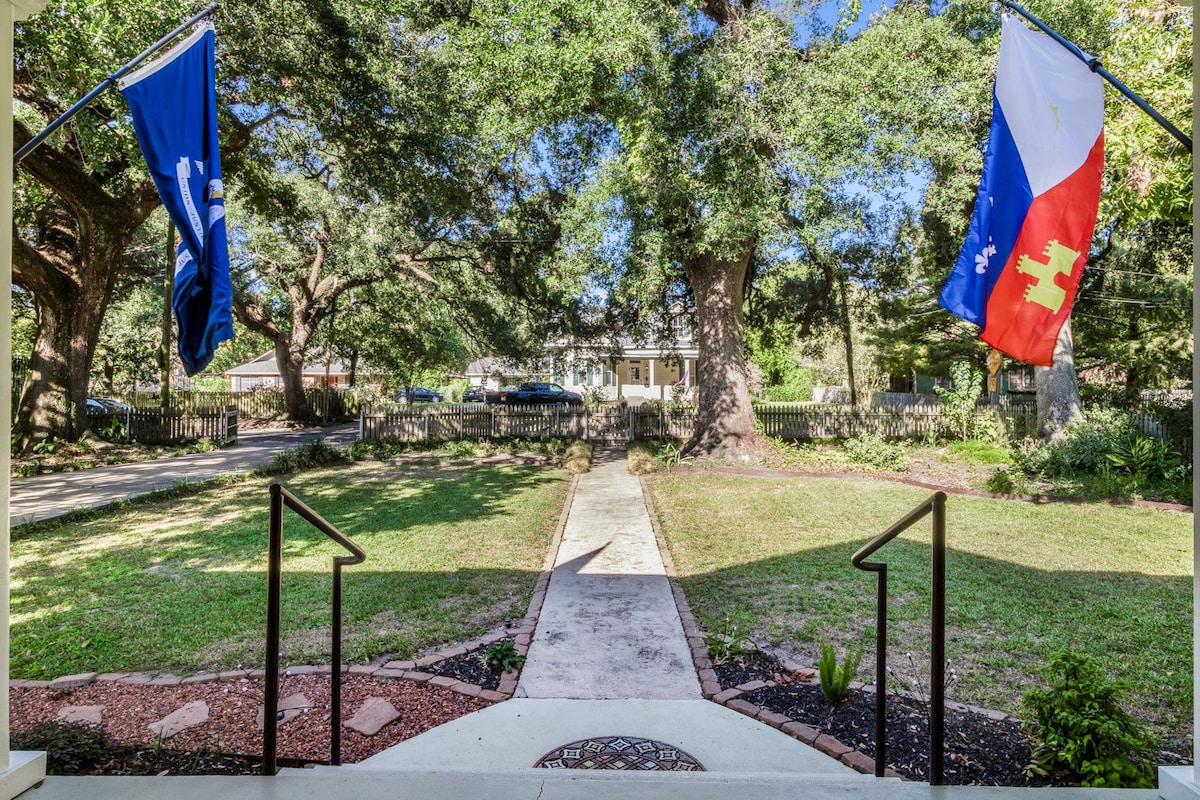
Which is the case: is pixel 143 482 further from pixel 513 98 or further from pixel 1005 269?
pixel 1005 269

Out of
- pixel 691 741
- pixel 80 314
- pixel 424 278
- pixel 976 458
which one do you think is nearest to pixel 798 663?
pixel 691 741

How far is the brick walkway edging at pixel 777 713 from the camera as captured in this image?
9.27 feet

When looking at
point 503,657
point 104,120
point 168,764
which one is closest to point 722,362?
point 503,657

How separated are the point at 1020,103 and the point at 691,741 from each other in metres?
3.42

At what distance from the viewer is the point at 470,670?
381 cm

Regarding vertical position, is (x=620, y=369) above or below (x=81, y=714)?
above

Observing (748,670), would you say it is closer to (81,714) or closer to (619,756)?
(619,756)

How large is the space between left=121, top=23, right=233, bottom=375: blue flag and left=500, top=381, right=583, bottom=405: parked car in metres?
25.7

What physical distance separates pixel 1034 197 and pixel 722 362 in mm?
10805

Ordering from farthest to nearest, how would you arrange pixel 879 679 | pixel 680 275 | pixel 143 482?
pixel 680 275 < pixel 143 482 < pixel 879 679

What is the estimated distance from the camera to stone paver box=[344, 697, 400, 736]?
122 inches

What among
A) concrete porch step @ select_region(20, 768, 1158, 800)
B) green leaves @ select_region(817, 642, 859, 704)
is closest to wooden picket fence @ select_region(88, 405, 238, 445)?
concrete porch step @ select_region(20, 768, 1158, 800)

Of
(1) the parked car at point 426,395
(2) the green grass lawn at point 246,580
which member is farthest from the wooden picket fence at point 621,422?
(1) the parked car at point 426,395

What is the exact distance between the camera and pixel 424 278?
69.9 feet
